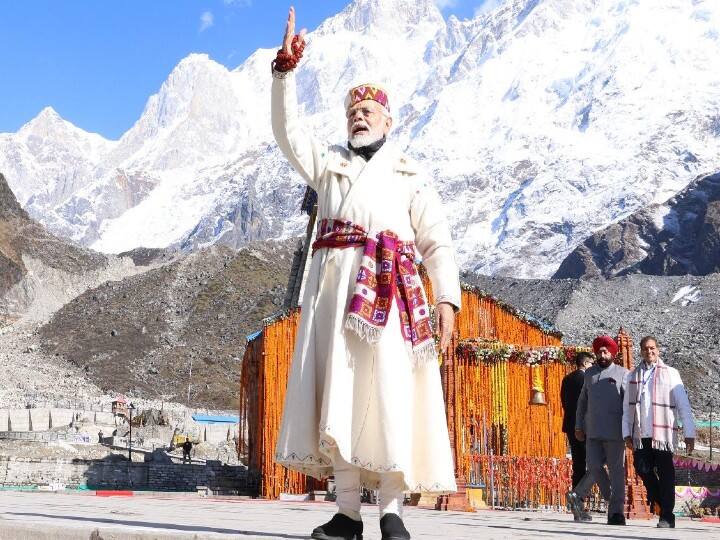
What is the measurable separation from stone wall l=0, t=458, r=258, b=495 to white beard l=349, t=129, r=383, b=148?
65.3 feet

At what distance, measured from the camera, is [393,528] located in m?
4.50

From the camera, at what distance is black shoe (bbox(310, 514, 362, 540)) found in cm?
452

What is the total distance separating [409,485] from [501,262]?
597 ft

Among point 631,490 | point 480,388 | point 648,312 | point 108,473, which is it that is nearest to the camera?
point 631,490

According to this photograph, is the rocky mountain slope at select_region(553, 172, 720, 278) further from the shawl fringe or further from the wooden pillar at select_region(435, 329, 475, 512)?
the shawl fringe

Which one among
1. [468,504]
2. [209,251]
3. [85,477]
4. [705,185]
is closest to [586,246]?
[705,185]

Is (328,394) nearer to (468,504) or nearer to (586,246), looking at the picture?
(468,504)

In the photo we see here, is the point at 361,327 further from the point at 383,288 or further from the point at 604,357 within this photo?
the point at 604,357

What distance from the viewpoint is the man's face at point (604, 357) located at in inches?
351

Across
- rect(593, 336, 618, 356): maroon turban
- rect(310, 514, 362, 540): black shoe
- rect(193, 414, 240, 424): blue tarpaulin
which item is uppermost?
rect(193, 414, 240, 424): blue tarpaulin

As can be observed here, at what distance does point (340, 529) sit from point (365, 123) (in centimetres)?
185

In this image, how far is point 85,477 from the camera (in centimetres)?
2533

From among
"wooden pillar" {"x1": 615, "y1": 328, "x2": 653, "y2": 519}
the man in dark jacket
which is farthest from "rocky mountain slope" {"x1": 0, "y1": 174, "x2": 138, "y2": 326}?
the man in dark jacket

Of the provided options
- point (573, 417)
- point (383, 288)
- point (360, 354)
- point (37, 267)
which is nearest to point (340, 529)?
point (360, 354)
